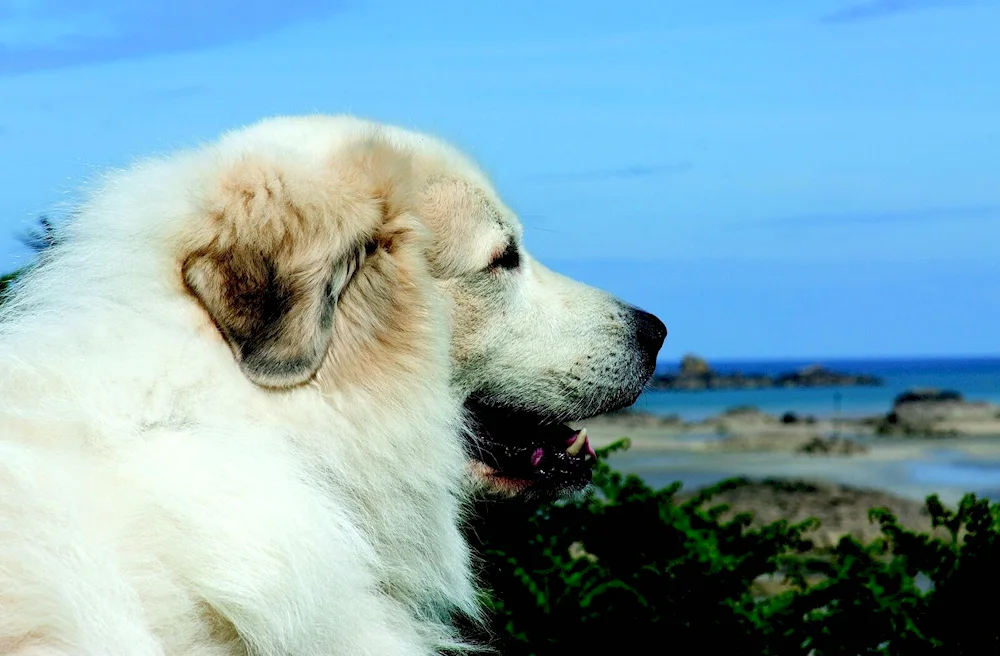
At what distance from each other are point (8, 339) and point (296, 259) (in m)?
0.80

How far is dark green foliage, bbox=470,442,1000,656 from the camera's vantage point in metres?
4.63

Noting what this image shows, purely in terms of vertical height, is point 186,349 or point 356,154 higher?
point 356,154

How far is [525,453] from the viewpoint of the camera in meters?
3.82

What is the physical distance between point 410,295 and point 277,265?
45 centimetres

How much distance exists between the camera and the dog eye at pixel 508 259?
371cm

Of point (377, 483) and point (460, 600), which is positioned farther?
point (460, 600)

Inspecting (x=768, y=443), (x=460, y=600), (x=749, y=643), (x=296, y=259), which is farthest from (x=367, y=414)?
(x=768, y=443)

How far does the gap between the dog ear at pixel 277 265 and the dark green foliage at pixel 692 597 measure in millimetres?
1767

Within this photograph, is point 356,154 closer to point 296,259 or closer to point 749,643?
point 296,259

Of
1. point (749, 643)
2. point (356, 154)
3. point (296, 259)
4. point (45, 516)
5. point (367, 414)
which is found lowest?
point (749, 643)

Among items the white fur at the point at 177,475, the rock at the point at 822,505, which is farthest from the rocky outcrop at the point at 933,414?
the white fur at the point at 177,475

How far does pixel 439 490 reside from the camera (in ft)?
10.7

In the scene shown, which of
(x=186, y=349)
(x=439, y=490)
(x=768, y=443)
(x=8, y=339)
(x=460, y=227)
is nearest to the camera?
(x=186, y=349)

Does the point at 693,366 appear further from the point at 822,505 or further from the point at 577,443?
the point at 577,443
